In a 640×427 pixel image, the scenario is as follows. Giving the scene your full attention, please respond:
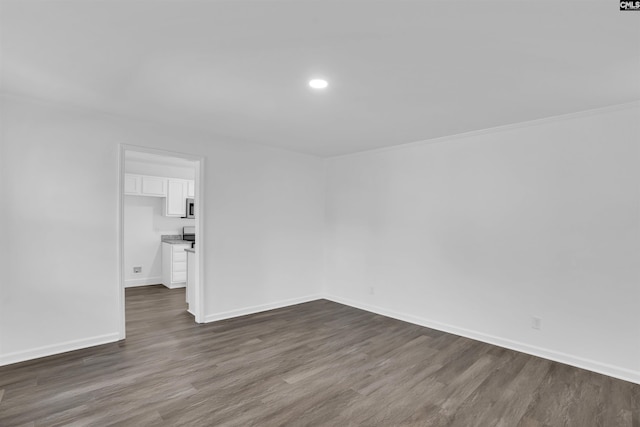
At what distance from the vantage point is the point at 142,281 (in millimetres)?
6535

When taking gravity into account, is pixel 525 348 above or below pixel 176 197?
below

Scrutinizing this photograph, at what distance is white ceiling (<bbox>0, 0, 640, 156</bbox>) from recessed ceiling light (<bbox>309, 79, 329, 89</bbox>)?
0.08 meters

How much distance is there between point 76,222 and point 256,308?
2.47 meters

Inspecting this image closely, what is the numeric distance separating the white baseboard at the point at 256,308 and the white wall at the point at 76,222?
0.05 m

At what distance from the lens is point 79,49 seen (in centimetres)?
212

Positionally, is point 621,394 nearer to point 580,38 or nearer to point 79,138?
point 580,38

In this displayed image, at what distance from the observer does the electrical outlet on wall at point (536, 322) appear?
3421mm

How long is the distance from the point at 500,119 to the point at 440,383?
2.65 metres

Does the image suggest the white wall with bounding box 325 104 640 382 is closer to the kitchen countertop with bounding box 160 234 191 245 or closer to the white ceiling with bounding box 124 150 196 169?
the white ceiling with bounding box 124 150 196 169

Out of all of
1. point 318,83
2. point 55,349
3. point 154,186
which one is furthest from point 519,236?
point 154,186

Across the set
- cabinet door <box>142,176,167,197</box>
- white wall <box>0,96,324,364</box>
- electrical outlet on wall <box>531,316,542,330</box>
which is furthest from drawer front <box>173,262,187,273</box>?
electrical outlet on wall <box>531,316,542,330</box>

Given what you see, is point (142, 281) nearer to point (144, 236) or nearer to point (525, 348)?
point (144, 236)

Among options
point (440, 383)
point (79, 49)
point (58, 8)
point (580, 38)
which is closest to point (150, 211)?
point (79, 49)

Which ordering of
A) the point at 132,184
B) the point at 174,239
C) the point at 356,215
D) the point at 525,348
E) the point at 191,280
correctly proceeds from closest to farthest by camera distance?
1. the point at 525,348
2. the point at 191,280
3. the point at 356,215
4. the point at 132,184
5. the point at 174,239
